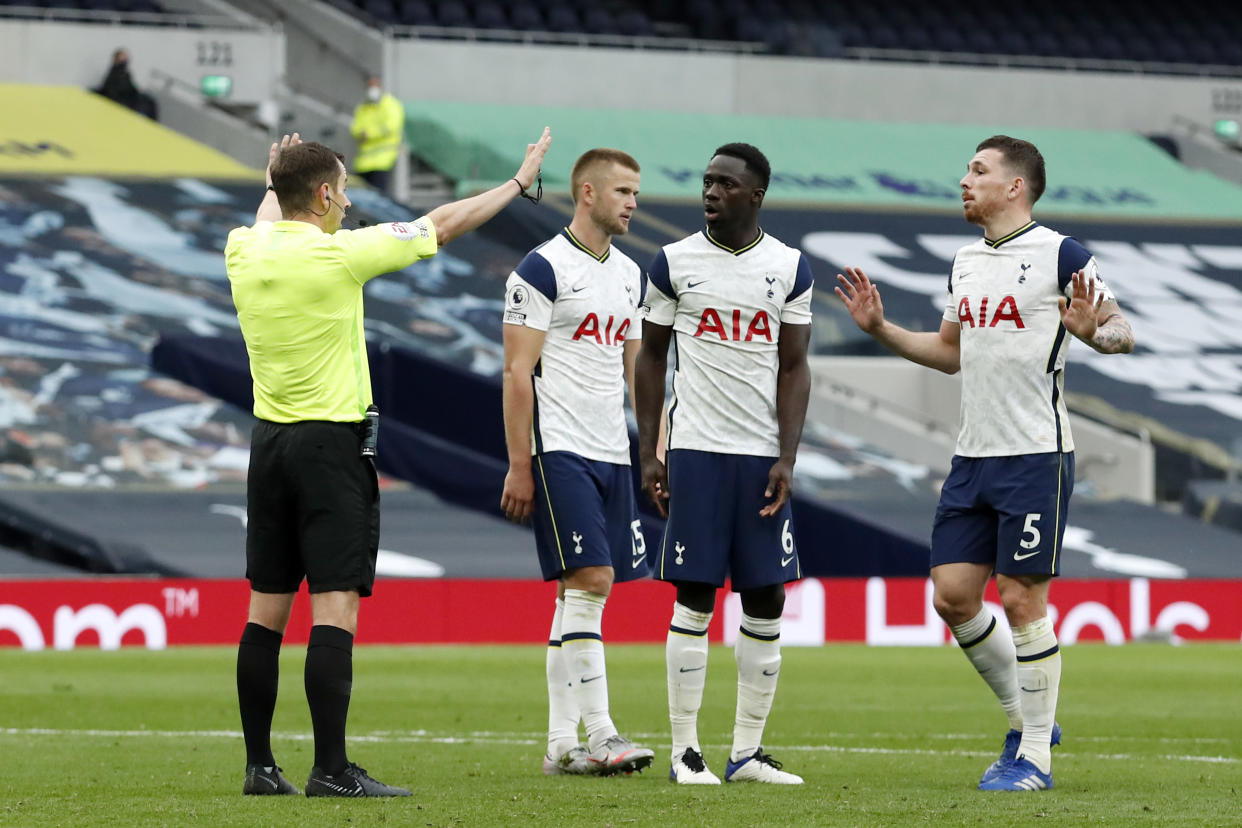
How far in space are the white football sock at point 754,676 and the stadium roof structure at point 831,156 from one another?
845 inches

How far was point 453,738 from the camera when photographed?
937 cm

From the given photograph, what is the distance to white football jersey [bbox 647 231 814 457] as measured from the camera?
7352 mm

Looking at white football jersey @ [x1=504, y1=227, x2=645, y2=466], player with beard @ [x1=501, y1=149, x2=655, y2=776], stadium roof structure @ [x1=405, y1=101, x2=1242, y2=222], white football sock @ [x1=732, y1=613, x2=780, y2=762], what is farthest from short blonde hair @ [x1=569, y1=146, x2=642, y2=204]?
stadium roof structure @ [x1=405, y1=101, x2=1242, y2=222]

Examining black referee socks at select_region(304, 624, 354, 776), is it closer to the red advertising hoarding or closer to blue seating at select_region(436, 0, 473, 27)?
the red advertising hoarding

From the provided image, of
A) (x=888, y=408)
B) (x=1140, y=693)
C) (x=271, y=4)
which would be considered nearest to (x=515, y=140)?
(x=271, y=4)

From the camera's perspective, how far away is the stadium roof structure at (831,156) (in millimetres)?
29391

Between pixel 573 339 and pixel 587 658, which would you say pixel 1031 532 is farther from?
pixel 573 339

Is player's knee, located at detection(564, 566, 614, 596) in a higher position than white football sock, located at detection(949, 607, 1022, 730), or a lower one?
higher

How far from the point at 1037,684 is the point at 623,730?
3.18 metres

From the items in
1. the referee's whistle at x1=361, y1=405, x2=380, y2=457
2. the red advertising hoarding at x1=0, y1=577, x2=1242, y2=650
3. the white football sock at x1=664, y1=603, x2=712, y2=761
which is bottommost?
the red advertising hoarding at x1=0, y1=577, x2=1242, y2=650

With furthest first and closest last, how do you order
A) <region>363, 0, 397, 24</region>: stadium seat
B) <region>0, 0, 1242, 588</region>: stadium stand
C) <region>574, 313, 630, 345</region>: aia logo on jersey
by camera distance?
<region>363, 0, 397, 24</region>: stadium seat → <region>0, 0, 1242, 588</region>: stadium stand → <region>574, 313, 630, 345</region>: aia logo on jersey

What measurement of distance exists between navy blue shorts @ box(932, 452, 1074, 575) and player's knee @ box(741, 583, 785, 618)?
600mm

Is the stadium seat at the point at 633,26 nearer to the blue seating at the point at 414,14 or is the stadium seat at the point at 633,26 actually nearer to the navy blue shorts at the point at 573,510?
the blue seating at the point at 414,14

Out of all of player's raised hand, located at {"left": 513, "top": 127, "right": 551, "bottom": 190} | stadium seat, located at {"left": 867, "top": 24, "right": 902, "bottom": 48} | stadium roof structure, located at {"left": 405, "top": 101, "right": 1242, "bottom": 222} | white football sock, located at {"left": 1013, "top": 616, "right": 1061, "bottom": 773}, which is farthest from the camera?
stadium seat, located at {"left": 867, "top": 24, "right": 902, "bottom": 48}
